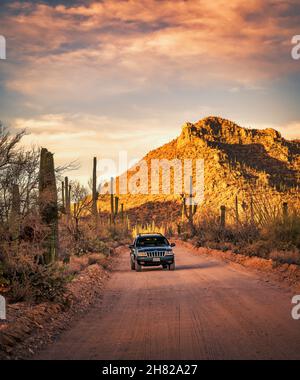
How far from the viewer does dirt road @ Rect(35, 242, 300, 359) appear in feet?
27.2

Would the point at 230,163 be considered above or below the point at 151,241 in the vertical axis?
above

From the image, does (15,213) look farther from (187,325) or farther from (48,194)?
(187,325)

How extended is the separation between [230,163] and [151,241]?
84647 millimetres

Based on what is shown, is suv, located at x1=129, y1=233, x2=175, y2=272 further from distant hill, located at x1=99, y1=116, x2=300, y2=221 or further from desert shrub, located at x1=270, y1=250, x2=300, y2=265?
distant hill, located at x1=99, y1=116, x2=300, y2=221

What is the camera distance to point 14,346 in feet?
28.5

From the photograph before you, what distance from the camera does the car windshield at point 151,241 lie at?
84.2 ft

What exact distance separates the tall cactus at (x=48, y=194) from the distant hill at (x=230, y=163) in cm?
6545

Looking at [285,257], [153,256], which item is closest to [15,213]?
[153,256]

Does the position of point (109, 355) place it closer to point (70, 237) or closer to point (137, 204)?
point (70, 237)

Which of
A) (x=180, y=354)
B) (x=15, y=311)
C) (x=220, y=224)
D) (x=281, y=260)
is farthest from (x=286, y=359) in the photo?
(x=220, y=224)

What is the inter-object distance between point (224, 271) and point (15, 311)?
1314 cm

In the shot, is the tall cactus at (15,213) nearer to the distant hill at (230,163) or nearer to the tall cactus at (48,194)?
the tall cactus at (48,194)

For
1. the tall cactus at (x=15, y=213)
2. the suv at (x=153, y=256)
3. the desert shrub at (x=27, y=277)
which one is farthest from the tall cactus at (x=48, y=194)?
the suv at (x=153, y=256)

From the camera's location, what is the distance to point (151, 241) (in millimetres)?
26344
